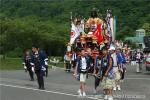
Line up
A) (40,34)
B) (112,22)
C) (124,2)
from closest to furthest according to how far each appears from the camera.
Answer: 1. (112,22)
2. (40,34)
3. (124,2)

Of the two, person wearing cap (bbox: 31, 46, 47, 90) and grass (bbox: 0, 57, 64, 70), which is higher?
person wearing cap (bbox: 31, 46, 47, 90)

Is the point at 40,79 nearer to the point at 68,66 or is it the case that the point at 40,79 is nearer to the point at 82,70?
the point at 82,70

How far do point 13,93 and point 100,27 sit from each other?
9780mm

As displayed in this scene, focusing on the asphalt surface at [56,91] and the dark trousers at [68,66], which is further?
the dark trousers at [68,66]

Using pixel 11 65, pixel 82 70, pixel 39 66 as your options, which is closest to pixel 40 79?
pixel 39 66

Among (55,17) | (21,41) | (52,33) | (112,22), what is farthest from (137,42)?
(112,22)

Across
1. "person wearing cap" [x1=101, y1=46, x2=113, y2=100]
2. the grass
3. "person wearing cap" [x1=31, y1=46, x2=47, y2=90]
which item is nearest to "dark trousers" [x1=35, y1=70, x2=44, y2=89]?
"person wearing cap" [x1=31, y1=46, x2=47, y2=90]

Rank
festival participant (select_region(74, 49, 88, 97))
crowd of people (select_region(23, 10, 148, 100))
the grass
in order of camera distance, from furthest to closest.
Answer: the grass < festival participant (select_region(74, 49, 88, 97)) < crowd of people (select_region(23, 10, 148, 100))

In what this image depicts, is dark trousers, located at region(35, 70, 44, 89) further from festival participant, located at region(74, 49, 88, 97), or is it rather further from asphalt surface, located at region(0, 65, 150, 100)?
festival participant, located at region(74, 49, 88, 97)

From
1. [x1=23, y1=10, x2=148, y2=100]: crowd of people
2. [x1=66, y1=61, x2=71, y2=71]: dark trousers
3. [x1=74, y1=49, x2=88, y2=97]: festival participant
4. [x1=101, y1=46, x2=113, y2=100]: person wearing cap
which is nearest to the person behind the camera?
[x1=101, y1=46, x2=113, y2=100]: person wearing cap

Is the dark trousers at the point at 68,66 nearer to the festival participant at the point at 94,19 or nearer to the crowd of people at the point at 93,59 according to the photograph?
the crowd of people at the point at 93,59

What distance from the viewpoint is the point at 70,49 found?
98.0ft

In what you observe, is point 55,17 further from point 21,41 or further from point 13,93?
point 13,93

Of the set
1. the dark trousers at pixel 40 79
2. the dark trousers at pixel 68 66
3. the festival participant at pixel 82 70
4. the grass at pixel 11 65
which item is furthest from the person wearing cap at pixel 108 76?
the grass at pixel 11 65
